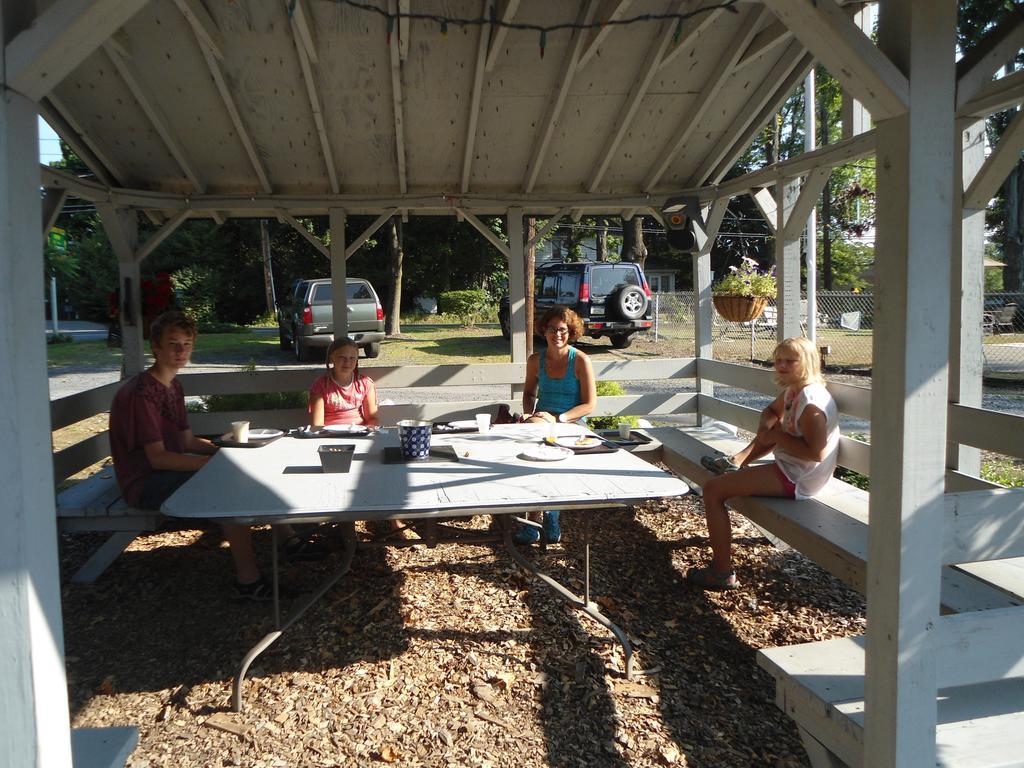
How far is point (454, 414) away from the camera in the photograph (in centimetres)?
649

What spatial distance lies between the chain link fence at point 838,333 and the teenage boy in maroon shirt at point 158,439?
11.5 metres

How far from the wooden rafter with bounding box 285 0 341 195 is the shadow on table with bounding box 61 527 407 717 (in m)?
2.79

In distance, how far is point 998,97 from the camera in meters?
3.40

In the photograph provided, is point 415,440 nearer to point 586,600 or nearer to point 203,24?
point 586,600

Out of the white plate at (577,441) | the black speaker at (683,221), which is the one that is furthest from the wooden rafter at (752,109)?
the white plate at (577,441)

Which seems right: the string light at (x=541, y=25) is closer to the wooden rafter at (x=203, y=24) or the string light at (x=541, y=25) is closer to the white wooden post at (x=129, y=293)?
the wooden rafter at (x=203, y=24)

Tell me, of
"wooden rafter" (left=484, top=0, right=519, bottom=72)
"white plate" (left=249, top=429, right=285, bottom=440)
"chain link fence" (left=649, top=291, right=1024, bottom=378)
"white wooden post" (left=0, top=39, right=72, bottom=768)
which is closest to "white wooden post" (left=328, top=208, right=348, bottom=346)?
"wooden rafter" (left=484, top=0, right=519, bottom=72)

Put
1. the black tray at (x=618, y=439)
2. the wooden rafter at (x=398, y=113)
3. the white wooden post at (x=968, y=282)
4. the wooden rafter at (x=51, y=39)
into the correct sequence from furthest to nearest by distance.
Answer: the wooden rafter at (x=398, y=113) → the black tray at (x=618, y=439) → the white wooden post at (x=968, y=282) → the wooden rafter at (x=51, y=39)

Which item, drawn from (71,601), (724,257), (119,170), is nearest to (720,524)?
(71,601)

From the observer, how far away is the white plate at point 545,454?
3.49 meters

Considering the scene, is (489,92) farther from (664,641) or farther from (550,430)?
(664,641)

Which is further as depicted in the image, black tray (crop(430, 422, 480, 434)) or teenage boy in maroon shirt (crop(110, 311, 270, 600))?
black tray (crop(430, 422, 480, 434))

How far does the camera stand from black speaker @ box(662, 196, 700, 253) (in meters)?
6.49

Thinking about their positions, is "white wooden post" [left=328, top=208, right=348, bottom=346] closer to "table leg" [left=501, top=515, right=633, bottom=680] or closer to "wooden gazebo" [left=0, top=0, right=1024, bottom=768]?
"wooden gazebo" [left=0, top=0, right=1024, bottom=768]
